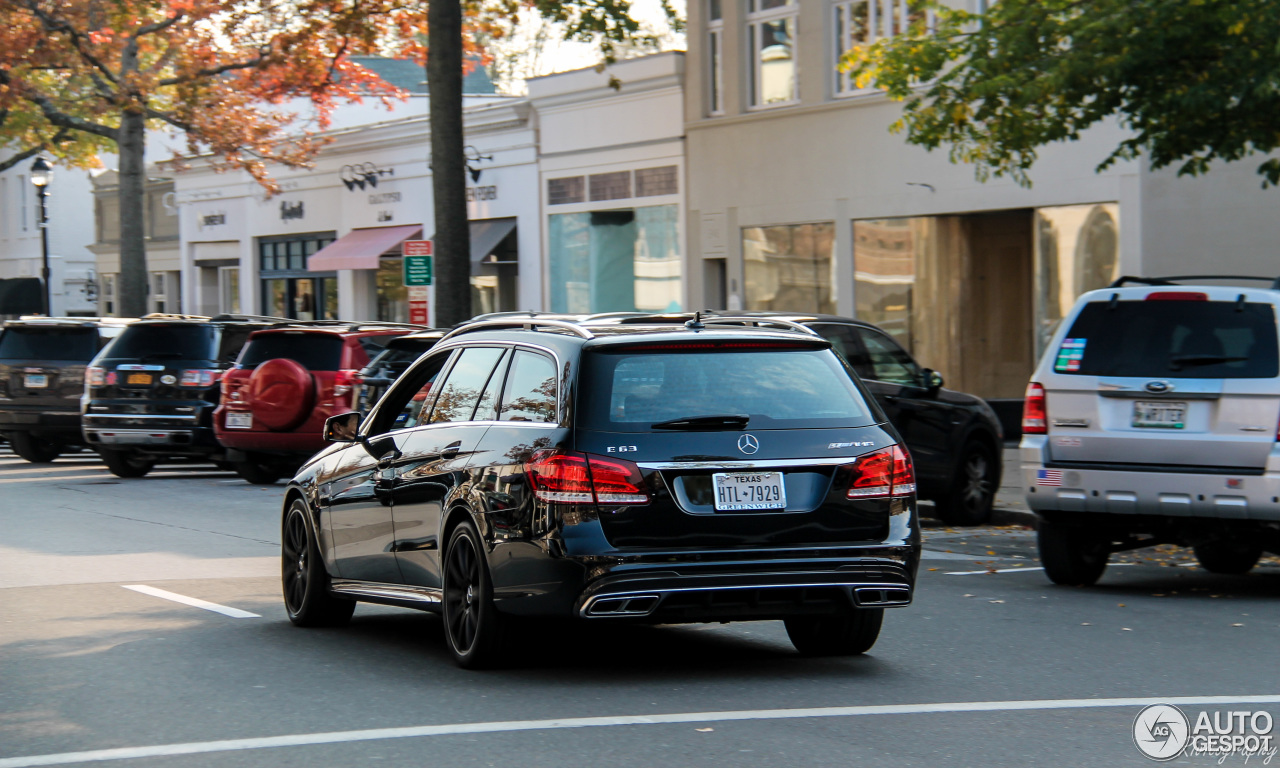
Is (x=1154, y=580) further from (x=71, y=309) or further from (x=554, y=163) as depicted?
(x=71, y=309)

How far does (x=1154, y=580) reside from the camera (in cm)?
1164

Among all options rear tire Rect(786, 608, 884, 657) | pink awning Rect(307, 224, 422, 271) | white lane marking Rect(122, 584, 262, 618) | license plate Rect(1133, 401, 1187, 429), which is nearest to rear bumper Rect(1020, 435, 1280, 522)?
license plate Rect(1133, 401, 1187, 429)


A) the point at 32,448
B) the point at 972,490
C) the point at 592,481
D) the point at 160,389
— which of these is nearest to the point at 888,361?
the point at 972,490

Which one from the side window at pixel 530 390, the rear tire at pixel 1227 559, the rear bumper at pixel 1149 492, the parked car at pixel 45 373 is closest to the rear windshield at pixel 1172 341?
the rear bumper at pixel 1149 492

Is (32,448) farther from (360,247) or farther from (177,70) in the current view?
(360,247)

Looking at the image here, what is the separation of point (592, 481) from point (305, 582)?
9.37 ft

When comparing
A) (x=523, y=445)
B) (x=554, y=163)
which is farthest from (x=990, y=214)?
(x=523, y=445)

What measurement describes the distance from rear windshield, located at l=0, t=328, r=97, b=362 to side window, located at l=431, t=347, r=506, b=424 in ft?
50.3

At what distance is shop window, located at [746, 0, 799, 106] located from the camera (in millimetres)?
27141

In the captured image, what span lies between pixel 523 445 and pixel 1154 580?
574cm

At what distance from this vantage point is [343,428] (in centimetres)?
922

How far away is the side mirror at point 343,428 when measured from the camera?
30.1ft

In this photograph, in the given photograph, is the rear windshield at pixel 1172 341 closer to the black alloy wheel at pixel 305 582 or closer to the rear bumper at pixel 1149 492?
the rear bumper at pixel 1149 492

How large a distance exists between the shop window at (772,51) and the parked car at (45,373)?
10.6 meters
